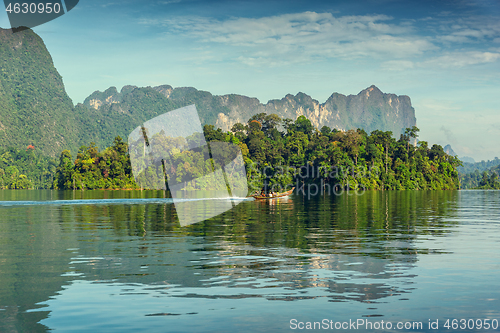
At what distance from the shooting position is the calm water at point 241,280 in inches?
424

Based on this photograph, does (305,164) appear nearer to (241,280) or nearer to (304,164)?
(304,164)

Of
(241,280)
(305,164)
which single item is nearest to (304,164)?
(305,164)

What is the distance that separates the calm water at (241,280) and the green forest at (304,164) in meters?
106

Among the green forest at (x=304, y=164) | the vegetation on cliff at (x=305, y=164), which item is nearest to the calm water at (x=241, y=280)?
the green forest at (x=304, y=164)

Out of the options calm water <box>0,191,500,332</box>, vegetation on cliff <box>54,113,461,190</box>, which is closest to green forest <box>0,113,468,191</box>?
vegetation on cliff <box>54,113,461,190</box>

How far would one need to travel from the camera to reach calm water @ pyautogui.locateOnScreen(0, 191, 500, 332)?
10.8 metres

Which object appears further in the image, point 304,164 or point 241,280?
point 304,164

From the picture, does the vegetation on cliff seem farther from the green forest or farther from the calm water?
the calm water

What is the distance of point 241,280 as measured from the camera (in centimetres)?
1447

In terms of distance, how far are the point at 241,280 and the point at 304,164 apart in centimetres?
13287

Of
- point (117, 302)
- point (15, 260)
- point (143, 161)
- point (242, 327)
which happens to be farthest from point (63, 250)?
point (143, 161)

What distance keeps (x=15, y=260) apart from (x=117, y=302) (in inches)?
327

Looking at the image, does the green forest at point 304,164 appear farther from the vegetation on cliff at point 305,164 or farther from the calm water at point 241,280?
the calm water at point 241,280

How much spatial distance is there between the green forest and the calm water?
348 ft
